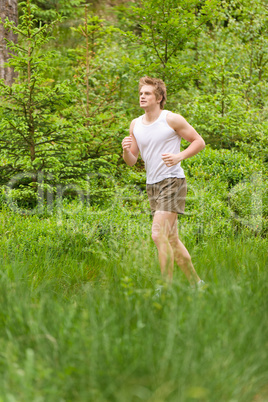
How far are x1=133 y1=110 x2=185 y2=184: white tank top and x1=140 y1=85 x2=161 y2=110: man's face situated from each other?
0.12 metres

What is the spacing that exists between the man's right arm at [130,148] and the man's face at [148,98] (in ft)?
1.00

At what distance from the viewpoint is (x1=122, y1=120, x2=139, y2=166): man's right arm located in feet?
13.1

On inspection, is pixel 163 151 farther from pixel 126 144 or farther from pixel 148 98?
pixel 148 98

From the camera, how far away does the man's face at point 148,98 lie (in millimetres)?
3883

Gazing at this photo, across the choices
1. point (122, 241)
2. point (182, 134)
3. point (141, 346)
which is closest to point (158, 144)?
point (182, 134)

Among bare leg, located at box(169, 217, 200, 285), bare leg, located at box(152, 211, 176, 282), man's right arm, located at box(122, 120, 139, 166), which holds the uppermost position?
man's right arm, located at box(122, 120, 139, 166)

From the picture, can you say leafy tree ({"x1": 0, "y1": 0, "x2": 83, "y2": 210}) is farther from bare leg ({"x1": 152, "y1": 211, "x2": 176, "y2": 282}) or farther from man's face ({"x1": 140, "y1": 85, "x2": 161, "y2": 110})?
bare leg ({"x1": 152, "y1": 211, "x2": 176, "y2": 282})

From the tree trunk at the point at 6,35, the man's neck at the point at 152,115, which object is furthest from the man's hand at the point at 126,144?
the tree trunk at the point at 6,35

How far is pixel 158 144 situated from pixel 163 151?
7 cm

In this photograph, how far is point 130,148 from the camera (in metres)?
4.21

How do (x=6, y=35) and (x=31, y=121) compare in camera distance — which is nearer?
(x=31, y=121)

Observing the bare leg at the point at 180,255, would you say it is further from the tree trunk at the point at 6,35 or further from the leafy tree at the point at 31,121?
the tree trunk at the point at 6,35

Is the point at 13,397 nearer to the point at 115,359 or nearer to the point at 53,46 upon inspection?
the point at 115,359

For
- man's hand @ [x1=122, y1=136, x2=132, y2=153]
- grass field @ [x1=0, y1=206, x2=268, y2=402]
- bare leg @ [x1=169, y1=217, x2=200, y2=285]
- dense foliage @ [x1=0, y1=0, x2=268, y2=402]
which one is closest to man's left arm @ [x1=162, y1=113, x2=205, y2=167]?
man's hand @ [x1=122, y1=136, x2=132, y2=153]
